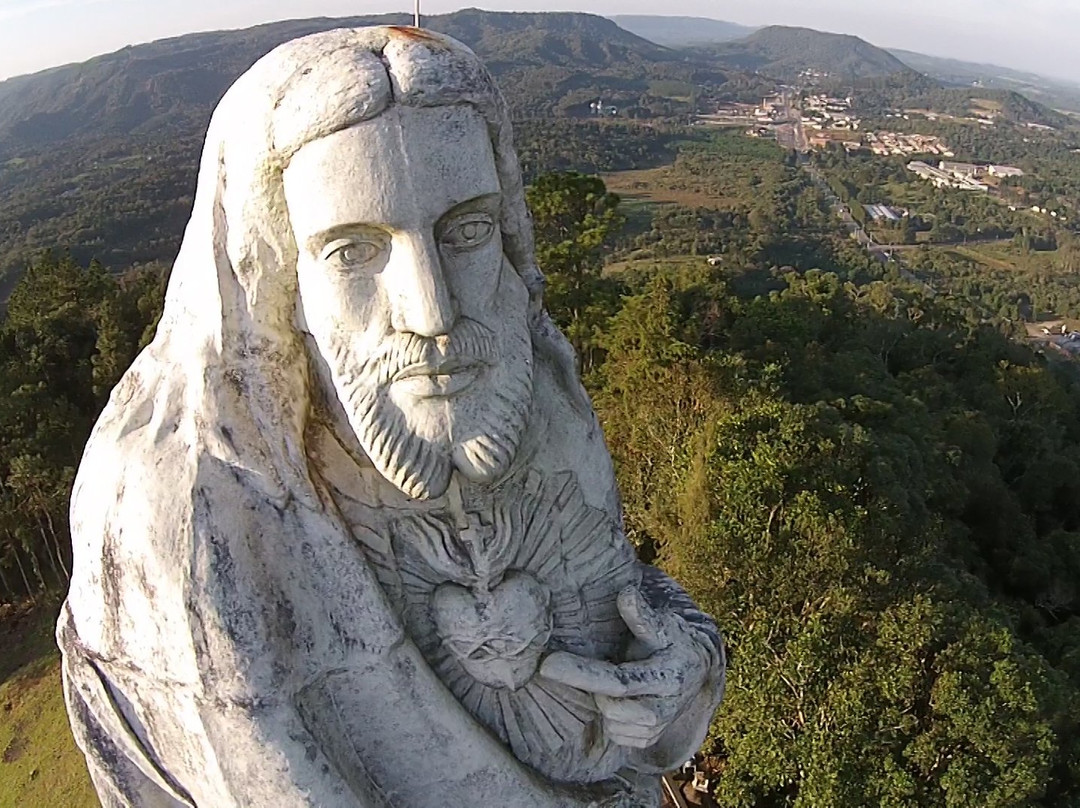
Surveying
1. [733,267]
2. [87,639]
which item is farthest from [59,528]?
[733,267]

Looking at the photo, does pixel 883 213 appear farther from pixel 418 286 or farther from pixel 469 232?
pixel 418 286

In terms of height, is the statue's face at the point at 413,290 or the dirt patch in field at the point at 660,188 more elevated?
the statue's face at the point at 413,290

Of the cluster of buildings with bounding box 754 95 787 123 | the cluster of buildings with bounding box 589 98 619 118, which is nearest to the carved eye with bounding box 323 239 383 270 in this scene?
the cluster of buildings with bounding box 589 98 619 118

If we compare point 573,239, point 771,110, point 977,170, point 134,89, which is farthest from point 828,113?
point 573,239

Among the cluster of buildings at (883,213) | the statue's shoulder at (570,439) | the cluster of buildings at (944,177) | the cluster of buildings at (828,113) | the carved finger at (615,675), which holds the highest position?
the statue's shoulder at (570,439)

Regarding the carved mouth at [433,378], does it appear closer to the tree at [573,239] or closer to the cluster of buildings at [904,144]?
the tree at [573,239]

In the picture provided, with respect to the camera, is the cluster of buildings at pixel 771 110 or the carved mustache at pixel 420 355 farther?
the cluster of buildings at pixel 771 110

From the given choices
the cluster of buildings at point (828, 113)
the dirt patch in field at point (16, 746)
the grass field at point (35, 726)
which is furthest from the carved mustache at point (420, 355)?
the cluster of buildings at point (828, 113)

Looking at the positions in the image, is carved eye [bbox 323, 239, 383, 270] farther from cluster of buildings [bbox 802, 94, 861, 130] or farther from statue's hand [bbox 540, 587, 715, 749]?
cluster of buildings [bbox 802, 94, 861, 130]
